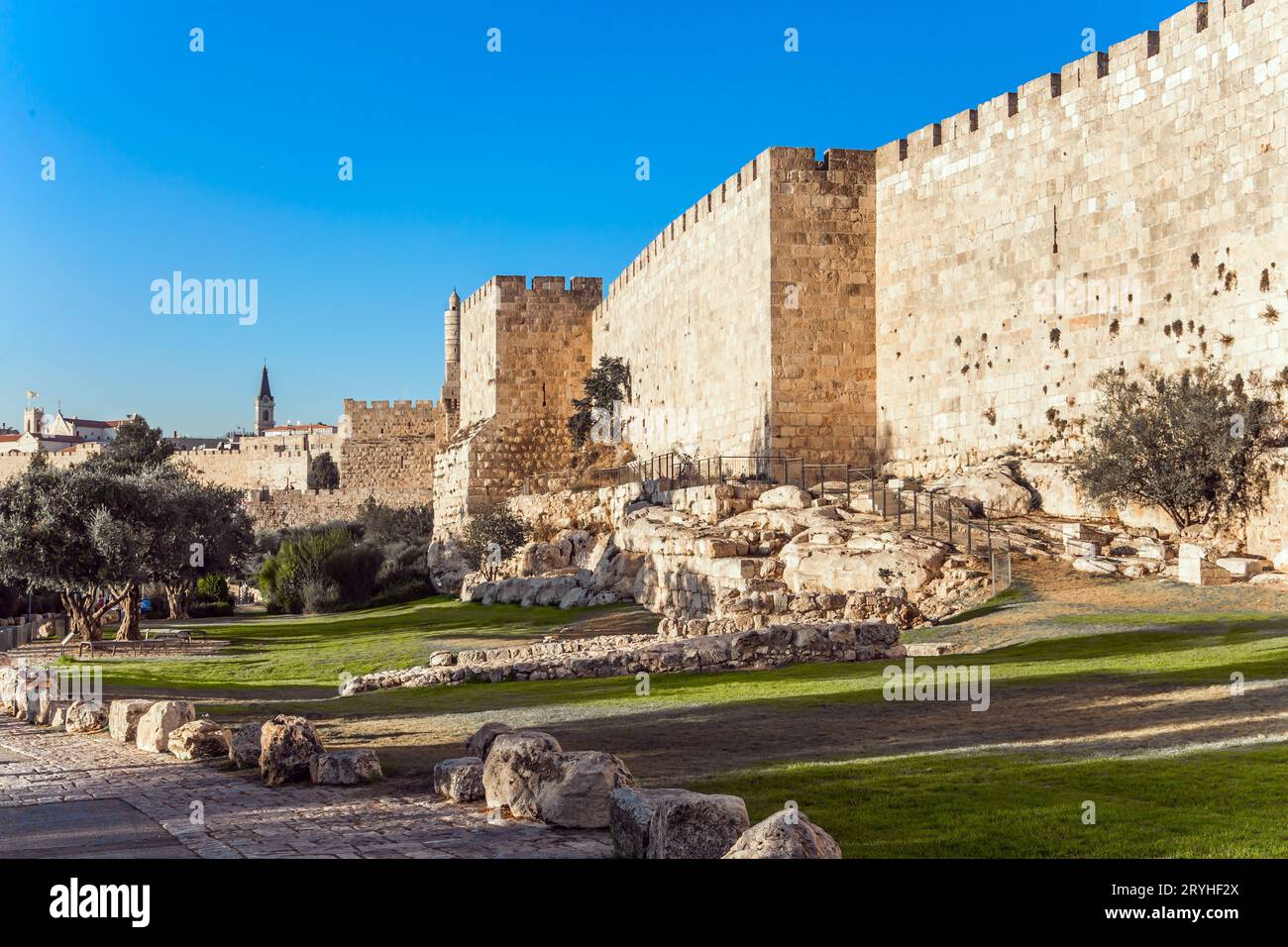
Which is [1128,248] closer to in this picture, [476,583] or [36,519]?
[476,583]

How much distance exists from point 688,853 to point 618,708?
18.4 feet

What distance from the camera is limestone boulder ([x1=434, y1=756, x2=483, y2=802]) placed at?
6820mm

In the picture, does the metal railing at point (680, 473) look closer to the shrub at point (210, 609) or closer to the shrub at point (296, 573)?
the shrub at point (296, 573)

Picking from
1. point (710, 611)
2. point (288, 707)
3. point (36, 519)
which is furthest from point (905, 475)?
point (36, 519)

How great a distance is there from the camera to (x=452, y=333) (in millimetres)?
47281

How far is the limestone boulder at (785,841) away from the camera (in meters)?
4.29

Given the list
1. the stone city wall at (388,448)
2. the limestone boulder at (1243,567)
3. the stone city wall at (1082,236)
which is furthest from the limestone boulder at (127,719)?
the stone city wall at (388,448)

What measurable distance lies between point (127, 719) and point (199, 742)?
5.29 feet

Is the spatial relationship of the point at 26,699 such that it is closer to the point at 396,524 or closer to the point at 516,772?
the point at 516,772

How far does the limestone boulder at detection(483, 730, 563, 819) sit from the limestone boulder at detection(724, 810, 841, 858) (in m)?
2.01

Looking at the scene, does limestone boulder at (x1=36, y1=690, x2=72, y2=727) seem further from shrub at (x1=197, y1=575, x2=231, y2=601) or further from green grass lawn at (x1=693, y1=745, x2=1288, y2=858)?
shrub at (x1=197, y1=575, x2=231, y2=601)

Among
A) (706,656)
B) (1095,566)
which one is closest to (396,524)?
(1095,566)

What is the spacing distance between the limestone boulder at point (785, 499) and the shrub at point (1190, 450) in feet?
13.4
